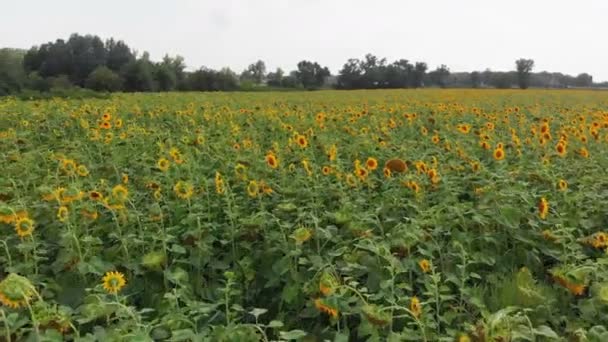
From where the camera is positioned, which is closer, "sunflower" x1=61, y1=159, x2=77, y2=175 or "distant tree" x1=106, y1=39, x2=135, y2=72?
"sunflower" x1=61, y1=159, x2=77, y2=175

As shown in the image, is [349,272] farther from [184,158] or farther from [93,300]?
[184,158]

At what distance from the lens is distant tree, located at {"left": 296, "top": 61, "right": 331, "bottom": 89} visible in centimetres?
5644

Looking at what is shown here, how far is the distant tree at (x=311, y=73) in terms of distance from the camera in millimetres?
56444

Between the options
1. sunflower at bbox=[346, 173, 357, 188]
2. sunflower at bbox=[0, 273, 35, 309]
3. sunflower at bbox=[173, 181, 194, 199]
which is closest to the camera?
sunflower at bbox=[0, 273, 35, 309]

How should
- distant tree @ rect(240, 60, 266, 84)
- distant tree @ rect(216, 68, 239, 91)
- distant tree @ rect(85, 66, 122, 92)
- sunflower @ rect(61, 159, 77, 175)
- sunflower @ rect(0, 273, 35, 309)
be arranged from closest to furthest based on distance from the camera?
sunflower @ rect(0, 273, 35, 309), sunflower @ rect(61, 159, 77, 175), distant tree @ rect(85, 66, 122, 92), distant tree @ rect(216, 68, 239, 91), distant tree @ rect(240, 60, 266, 84)

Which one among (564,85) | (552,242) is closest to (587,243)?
(552,242)

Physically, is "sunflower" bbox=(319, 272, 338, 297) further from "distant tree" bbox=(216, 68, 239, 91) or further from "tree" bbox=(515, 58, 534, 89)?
"tree" bbox=(515, 58, 534, 89)

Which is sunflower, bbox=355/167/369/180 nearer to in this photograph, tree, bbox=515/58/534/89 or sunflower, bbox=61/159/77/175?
sunflower, bbox=61/159/77/175

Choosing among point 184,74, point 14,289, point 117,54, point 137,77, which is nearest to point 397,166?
point 14,289

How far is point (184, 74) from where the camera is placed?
1895 inches

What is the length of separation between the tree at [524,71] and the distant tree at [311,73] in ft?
59.7

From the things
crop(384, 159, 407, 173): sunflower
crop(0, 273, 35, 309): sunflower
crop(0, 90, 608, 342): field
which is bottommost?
crop(0, 90, 608, 342): field

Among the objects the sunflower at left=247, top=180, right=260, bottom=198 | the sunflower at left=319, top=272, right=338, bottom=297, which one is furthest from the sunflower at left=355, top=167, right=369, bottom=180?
the sunflower at left=319, top=272, right=338, bottom=297

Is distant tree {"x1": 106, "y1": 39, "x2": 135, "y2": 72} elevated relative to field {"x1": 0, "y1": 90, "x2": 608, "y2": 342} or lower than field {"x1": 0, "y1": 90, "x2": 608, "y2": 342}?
elevated
